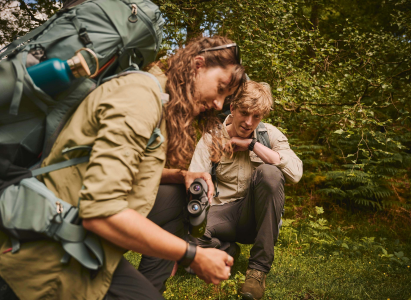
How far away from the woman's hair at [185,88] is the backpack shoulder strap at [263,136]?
1.48m

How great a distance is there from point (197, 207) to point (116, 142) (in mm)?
969

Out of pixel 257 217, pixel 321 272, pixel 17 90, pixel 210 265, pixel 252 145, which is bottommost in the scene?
pixel 321 272

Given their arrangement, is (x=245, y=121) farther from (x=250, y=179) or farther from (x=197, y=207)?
(x=197, y=207)

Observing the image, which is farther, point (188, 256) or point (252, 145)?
point (252, 145)

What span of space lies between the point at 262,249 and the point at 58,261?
1845 millimetres

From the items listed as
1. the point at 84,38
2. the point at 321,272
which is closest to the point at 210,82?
the point at 84,38

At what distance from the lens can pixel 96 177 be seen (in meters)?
1.20

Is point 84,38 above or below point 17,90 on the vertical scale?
above

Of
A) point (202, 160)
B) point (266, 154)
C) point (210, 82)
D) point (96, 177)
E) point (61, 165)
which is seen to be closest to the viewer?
point (96, 177)

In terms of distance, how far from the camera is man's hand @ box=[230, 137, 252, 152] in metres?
3.25

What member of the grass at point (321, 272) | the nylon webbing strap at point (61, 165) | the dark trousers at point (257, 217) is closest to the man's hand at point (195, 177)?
the dark trousers at point (257, 217)

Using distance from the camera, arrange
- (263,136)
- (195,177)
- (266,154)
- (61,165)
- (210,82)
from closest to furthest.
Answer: (61,165), (210,82), (195,177), (266,154), (263,136)

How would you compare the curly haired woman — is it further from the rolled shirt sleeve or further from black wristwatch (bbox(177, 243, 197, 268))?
the rolled shirt sleeve

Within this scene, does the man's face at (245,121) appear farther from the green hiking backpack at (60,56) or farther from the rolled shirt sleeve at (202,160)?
the green hiking backpack at (60,56)
